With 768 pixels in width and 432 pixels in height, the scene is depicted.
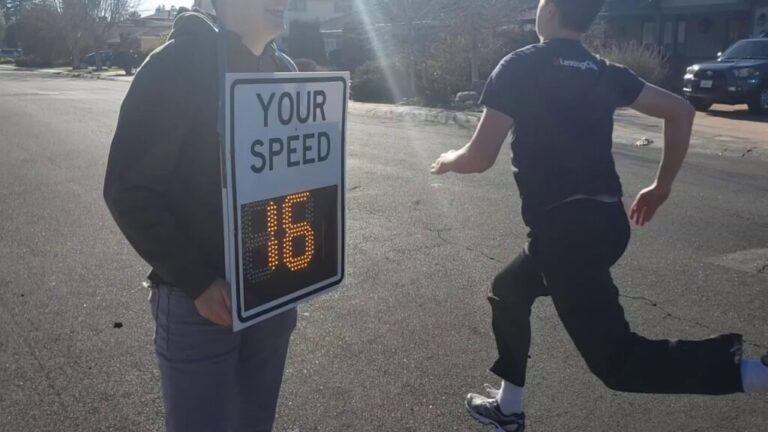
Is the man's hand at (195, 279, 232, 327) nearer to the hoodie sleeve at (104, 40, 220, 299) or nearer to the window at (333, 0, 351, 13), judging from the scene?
the hoodie sleeve at (104, 40, 220, 299)

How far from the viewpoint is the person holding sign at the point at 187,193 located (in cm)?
215

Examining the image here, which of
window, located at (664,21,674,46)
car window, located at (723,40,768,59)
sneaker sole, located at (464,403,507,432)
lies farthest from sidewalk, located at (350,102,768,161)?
window, located at (664,21,674,46)

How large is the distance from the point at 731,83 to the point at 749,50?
231 cm

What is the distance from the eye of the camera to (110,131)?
16.9m

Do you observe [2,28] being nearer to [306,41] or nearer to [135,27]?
[135,27]

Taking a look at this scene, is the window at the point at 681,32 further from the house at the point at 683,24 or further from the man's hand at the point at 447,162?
the man's hand at the point at 447,162

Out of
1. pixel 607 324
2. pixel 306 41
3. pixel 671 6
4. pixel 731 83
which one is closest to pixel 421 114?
pixel 731 83

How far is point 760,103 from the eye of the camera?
18828mm

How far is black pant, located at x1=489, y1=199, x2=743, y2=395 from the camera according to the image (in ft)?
9.43

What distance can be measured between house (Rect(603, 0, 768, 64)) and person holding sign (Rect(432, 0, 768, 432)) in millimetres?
31997

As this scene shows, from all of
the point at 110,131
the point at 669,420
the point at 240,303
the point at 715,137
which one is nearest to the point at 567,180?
the point at 240,303

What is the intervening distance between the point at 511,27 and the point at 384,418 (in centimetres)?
2635

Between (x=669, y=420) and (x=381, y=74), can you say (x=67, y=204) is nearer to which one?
(x=669, y=420)

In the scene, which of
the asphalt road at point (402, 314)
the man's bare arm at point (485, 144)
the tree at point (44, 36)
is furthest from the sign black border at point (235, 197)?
the tree at point (44, 36)
